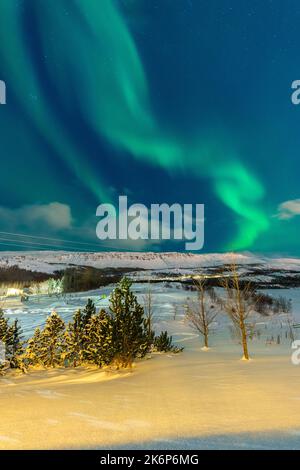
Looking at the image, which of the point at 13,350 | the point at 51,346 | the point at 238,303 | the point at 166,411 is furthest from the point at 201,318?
the point at 166,411

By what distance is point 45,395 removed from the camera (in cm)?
1009

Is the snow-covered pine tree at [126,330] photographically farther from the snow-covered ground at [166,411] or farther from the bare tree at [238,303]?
the bare tree at [238,303]

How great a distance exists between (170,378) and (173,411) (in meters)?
5.17

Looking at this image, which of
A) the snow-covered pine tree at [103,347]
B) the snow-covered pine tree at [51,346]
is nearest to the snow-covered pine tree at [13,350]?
the snow-covered pine tree at [51,346]

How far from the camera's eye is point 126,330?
53.6ft

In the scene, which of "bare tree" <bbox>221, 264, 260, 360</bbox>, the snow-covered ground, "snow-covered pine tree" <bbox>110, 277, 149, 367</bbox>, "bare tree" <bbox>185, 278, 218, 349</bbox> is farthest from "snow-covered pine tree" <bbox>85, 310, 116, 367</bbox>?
"bare tree" <bbox>185, 278, 218, 349</bbox>

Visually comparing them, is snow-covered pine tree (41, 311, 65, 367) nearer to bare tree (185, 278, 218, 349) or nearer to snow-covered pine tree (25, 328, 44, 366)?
snow-covered pine tree (25, 328, 44, 366)

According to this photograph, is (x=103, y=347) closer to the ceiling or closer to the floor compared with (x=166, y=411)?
closer to the floor

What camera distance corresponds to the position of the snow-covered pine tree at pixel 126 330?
623 inches

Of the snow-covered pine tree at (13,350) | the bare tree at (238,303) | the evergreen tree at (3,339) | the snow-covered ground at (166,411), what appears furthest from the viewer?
the snow-covered pine tree at (13,350)

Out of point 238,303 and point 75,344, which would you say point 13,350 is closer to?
point 75,344

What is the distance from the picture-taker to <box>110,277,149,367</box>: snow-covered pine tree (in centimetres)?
1582

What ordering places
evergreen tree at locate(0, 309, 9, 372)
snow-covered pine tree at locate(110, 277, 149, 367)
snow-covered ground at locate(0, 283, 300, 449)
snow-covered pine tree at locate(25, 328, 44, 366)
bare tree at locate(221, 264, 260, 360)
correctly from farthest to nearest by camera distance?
snow-covered pine tree at locate(25, 328, 44, 366) → bare tree at locate(221, 264, 260, 360) → evergreen tree at locate(0, 309, 9, 372) → snow-covered pine tree at locate(110, 277, 149, 367) → snow-covered ground at locate(0, 283, 300, 449)
